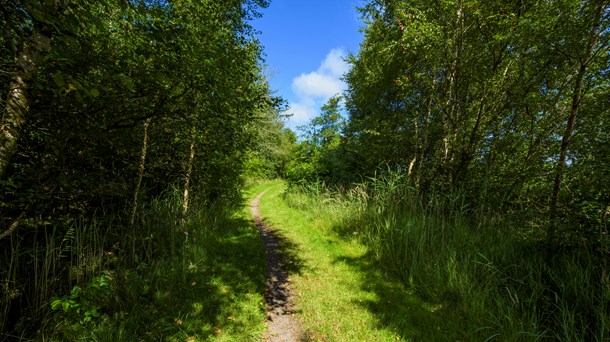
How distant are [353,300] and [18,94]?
5224mm

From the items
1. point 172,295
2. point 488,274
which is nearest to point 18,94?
point 172,295

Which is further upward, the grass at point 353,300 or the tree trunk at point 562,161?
the tree trunk at point 562,161

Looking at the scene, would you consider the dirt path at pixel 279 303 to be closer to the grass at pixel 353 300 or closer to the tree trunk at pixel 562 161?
the grass at pixel 353 300

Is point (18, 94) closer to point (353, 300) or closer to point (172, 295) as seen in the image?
point (172, 295)

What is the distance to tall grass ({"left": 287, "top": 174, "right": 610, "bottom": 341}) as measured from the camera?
338 cm

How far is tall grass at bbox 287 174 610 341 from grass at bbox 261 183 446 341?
0.97 feet

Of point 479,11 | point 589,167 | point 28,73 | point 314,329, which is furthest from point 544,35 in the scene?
point 28,73

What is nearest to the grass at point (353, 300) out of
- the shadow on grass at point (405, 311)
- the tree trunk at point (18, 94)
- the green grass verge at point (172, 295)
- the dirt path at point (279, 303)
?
the shadow on grass at point (405, 311)

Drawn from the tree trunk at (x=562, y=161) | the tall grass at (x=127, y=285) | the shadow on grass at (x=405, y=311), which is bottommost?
the shadow on grass at (x=405, y=311)

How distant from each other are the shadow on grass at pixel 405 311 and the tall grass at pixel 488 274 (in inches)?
2.5

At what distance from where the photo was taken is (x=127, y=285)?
13.4 feet

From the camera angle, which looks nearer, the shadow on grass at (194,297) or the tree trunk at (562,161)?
the shadow on grass at (194,297)

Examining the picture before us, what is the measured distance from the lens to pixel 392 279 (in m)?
5.14

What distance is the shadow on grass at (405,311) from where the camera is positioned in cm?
353
